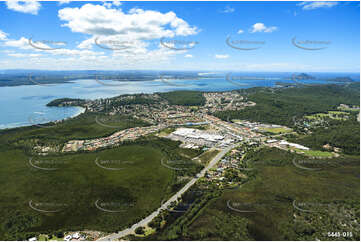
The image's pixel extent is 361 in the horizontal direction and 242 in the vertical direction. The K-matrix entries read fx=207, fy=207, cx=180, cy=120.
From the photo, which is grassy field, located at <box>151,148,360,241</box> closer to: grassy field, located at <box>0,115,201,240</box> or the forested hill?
grassy field, located at <box>0,115,201,240</box>

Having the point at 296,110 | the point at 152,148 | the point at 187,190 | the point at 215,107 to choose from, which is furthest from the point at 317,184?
the point at 215,107

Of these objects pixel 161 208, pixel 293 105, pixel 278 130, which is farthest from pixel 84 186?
pixel 293 105

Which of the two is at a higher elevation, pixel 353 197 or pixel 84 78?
pixel 84 78

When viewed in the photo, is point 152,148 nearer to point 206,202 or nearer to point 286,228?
point 206,202

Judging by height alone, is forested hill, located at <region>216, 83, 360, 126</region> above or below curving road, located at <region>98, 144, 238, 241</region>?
above

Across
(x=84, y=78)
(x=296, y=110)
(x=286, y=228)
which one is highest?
(x=84, y=78)

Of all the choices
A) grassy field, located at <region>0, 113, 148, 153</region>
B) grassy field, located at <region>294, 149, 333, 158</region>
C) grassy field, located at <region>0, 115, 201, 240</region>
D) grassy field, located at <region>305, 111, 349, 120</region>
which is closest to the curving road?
grassy field, located at <region>0, 115, 201, 240</region>

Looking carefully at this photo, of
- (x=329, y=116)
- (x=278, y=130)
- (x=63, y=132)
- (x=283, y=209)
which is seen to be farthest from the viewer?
(x=329, y=116)

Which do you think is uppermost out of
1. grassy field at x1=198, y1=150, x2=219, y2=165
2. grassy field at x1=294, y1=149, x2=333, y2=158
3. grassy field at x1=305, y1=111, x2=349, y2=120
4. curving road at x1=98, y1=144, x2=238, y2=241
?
grassy field at x1=305, y1=111, x2=349, y2=120

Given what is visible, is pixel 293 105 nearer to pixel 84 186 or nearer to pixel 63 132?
pixel 84 186

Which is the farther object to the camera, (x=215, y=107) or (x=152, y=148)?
(x=215, y=107)

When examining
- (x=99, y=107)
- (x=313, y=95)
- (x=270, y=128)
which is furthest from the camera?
(x=313, y=95)
